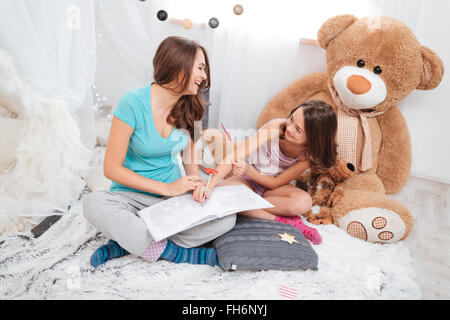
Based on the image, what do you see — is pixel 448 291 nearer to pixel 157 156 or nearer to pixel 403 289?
pixel 403 289

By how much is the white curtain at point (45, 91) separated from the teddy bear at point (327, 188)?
0.93 meters

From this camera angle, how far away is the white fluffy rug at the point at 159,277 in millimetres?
772

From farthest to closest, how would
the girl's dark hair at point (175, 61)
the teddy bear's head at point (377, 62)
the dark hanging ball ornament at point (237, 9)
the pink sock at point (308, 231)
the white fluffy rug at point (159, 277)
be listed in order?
the dark hanging ball ornament at point (237, 9) → the teddy bear's head at point (377, 62) → the pink sock at point (308, 231) → the girl's dark hair at point (175, 61) → the white fluffy rug at point (159, 277)

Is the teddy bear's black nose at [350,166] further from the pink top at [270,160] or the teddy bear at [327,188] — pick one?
the pink top at [270,160]

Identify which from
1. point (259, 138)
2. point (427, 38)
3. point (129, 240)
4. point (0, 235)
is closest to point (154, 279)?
point (129, 240)

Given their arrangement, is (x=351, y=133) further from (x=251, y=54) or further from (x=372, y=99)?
(x=251, y=54)

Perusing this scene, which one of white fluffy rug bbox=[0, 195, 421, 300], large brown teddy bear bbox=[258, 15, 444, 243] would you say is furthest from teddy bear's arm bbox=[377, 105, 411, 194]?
white fluffy rug bbox=[0, 195, 421, 300]

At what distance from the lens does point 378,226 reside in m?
1.05

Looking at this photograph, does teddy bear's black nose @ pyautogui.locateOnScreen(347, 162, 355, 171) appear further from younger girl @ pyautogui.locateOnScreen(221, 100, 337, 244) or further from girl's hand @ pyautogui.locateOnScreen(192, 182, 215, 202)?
girl's hand @ pyautogui.locateOnScreen(192, 182, 215, 202)

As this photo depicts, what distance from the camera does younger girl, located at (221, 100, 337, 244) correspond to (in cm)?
108

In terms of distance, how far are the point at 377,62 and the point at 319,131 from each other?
39 centimetres

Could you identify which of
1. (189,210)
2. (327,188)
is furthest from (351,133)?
(189,210)

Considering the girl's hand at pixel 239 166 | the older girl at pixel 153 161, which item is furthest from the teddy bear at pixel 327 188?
the older girl at pixel 153 161

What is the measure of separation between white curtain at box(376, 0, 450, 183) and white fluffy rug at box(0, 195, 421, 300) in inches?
31.3
